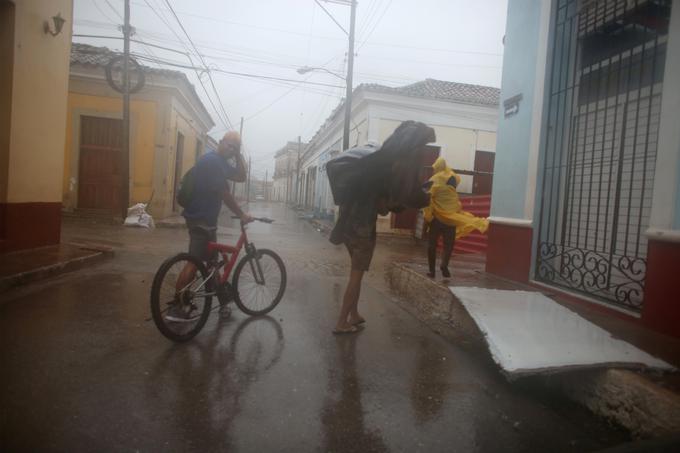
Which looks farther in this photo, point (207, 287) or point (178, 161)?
point (178, 161)

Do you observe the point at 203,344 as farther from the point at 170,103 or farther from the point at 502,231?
the point at 170,103

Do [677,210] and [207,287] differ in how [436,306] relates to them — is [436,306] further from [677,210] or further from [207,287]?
[207,287]

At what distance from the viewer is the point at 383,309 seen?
16.3 ft

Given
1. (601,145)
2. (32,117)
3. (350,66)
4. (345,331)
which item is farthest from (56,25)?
(350,66)

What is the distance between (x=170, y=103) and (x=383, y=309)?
1302cm

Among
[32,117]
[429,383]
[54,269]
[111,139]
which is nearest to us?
[429,383]

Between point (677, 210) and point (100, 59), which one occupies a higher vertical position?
point (100, 59)

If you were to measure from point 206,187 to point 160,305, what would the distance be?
1.09 meters

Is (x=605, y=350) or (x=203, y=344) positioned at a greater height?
(x=605, y=350)

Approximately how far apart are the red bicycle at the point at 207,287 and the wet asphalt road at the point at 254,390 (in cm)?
14

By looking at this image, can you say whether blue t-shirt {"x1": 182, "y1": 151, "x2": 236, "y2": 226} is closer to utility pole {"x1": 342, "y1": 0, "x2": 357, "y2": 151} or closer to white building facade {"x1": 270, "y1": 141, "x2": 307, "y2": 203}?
utility pole {"x1": 342, "y1": 0, "x2": 357, "y2": 151}

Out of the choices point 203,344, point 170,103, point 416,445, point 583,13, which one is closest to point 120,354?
point 203,344

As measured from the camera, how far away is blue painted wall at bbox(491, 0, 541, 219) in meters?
5.48

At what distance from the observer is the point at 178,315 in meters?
3.46
